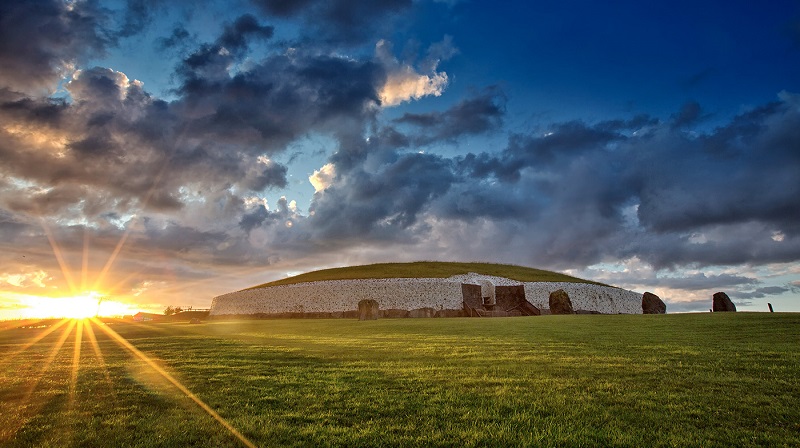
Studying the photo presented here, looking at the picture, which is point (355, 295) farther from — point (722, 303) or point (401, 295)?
point (722, 303)

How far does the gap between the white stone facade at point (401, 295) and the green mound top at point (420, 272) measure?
3538mm

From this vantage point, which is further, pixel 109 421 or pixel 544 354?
pixel 544 354

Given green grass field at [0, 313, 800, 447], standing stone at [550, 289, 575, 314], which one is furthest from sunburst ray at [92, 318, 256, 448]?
standing stone at [550, 289, 575, 314]

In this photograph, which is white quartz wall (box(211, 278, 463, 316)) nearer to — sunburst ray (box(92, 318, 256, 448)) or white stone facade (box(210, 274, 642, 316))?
white stone facade (box(210, 274, 642, 316))

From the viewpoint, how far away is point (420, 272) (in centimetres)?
6053

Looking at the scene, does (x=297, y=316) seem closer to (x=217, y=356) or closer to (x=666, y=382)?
(x=217, y=356)

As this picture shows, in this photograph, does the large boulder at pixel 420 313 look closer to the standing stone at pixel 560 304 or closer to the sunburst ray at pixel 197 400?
the standing stone at pixel 560 304

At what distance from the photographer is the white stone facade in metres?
50.5

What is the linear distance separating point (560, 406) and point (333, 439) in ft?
10.9

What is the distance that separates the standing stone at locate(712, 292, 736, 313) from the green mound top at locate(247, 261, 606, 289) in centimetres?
2599

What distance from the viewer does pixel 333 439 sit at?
495 centimetres

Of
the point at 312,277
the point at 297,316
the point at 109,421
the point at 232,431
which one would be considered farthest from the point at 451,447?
the point at 312,277

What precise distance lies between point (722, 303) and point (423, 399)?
120 feet

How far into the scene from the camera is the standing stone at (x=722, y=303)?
32719 mm
